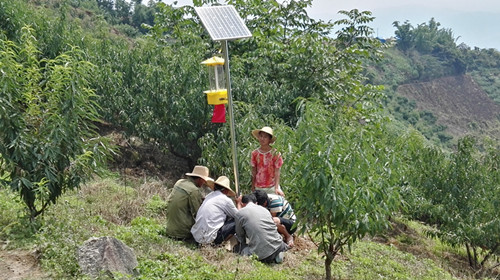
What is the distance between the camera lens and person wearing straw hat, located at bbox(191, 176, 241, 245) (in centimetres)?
671

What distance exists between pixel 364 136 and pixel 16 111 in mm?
3984

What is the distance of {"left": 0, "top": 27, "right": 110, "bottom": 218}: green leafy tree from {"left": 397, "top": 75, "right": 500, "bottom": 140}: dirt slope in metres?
69.3

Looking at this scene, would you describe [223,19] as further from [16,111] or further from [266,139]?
[16,111]

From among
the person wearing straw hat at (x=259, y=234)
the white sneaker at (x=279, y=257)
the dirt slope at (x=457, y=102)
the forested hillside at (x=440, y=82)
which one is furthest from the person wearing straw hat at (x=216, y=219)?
the dirt slope at (x=457, y=102)

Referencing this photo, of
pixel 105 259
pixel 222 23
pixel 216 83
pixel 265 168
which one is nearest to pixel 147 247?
pixel 105 259

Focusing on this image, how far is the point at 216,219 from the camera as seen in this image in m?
6.75

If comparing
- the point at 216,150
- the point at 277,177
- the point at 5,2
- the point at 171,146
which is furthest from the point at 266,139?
the point at 5,2

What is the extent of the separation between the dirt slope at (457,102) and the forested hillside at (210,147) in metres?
61.6

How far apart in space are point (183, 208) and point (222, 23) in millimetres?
2469

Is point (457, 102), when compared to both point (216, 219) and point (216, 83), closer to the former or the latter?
point (216, 83)

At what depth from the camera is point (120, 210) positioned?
7.92 m

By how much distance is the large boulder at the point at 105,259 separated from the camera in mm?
5074

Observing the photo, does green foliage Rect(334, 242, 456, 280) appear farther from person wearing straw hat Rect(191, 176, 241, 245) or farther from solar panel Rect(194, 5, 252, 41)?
solar panel Rect(194, 5, 252, 41)

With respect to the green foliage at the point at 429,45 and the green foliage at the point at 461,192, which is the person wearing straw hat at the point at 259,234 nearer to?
the green foliage at the point at 461,192
